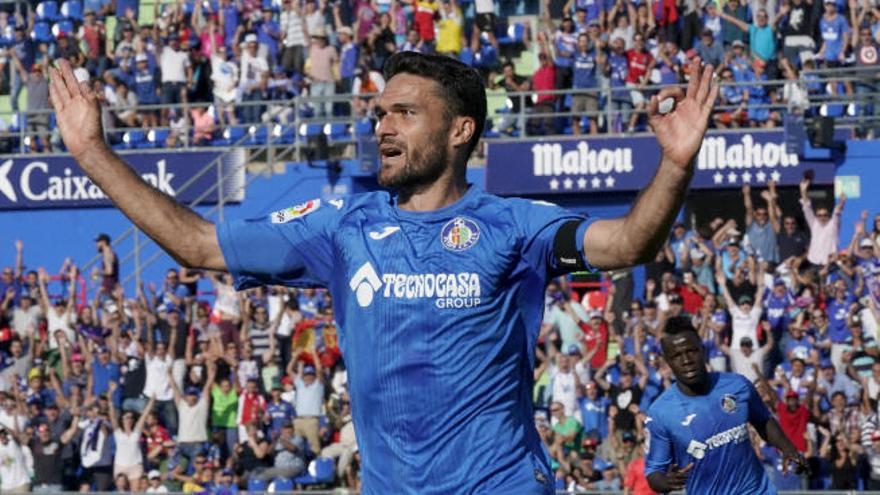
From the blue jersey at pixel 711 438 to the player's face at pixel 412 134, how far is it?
5.77 metres

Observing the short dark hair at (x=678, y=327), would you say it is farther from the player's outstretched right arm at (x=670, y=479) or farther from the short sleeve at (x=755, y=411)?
the player's outstretched right arm at (x=670, y=479)

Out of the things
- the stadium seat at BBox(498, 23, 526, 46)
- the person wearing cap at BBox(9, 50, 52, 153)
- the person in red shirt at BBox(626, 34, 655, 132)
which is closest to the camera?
the person in red shirt at BBox(626, 34, 655, 132)

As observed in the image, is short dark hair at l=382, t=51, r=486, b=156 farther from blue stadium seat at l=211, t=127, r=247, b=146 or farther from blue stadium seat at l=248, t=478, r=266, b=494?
blue stadium seat at l=211, t=127, r=247, b=146

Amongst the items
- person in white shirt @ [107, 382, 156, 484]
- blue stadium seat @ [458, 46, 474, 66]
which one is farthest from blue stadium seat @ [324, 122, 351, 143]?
person in white shirt @ [107, 382, 156, 484]

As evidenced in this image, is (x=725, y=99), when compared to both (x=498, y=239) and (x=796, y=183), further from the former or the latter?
(x=498, y=239)

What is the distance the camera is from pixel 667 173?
4.75m

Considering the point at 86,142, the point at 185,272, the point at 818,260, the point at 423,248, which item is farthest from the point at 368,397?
the point at 185,272

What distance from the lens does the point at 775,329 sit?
1953cm

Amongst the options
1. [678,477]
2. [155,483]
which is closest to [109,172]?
[678,477]

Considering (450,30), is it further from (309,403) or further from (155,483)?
(155,483)

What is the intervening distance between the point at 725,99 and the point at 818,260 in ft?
11.4

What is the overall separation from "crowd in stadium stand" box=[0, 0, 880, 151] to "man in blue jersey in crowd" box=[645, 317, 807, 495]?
11.4 m

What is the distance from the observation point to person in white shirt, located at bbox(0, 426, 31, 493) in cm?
2030

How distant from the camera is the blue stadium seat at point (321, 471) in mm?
19281
